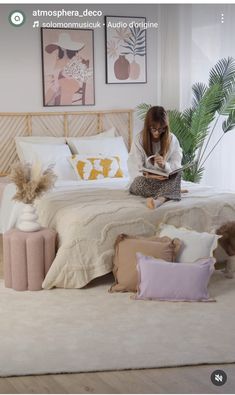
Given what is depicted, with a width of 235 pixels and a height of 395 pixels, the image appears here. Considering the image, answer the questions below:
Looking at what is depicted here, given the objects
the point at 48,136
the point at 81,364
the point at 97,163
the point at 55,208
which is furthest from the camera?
the point at 48,136

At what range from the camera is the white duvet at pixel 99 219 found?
4.14 m

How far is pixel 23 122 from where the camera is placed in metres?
6.00

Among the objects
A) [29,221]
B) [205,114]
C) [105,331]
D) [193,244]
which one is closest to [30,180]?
[29,221]

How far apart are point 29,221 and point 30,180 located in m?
0.26

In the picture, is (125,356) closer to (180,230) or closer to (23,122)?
(180,230)

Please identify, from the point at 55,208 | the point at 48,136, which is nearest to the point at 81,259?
the point at 55,208

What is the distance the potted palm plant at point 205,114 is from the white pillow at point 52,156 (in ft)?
3.40

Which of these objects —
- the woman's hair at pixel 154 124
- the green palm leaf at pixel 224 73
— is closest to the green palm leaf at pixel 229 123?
the green palm leaf at pixel 224 73

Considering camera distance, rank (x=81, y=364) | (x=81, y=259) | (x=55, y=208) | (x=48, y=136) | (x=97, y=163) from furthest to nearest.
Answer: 1. (x=48, y=136)
2. (x=97, y=163)
3. (x=55, y=208)
4. (x=81, y=259)
5. (x=81, y=364)

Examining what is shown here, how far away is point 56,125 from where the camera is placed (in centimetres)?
617

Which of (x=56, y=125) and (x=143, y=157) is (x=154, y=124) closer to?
(x=143, y=157)

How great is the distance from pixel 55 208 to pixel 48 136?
1733mm

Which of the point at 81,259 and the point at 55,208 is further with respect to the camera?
the point at 55,208

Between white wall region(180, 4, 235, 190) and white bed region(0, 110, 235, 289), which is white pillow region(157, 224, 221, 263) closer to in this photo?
white bed region(0, 110, 235, 289)
